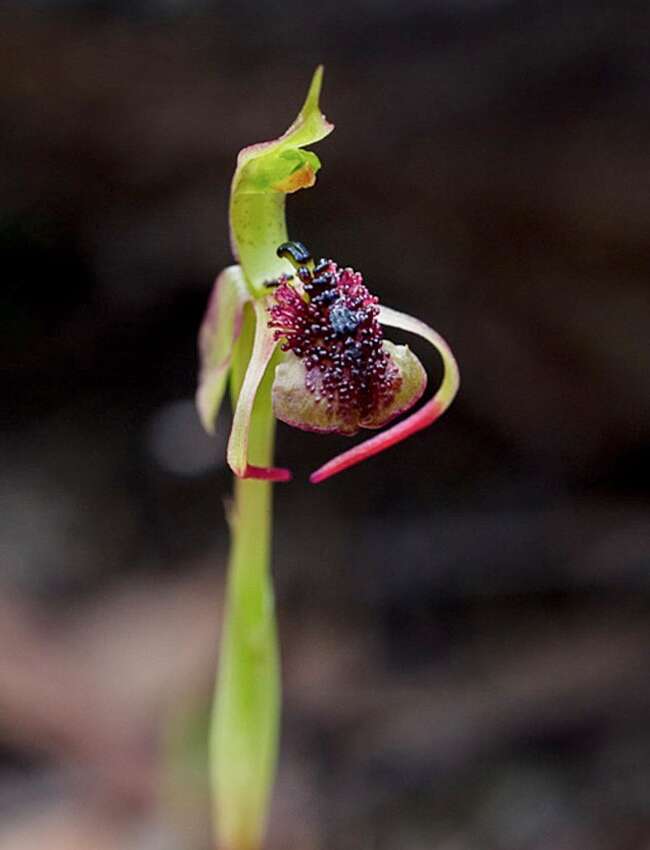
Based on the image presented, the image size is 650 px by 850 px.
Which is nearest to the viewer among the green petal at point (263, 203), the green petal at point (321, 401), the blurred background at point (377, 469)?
the green petal at point (321, 401)

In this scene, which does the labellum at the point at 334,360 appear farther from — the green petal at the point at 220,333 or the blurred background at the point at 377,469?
the blurred background at the point at 377,469

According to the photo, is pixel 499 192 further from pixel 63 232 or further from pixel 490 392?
pixel 63 232

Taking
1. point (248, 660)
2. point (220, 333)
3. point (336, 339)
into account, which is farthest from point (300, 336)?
point (248, 660)

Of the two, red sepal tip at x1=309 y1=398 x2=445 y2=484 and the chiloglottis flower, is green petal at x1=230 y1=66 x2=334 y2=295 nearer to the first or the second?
the chiloglottis flower

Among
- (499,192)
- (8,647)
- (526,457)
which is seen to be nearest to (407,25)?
(499,192)

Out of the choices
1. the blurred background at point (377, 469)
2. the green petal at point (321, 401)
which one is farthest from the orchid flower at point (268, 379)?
the blurred background at point (377, 469)

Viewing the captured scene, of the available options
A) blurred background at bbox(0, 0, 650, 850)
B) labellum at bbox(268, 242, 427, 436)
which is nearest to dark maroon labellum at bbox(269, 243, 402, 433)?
labellum at bbox(268, 242, 427, 436)
